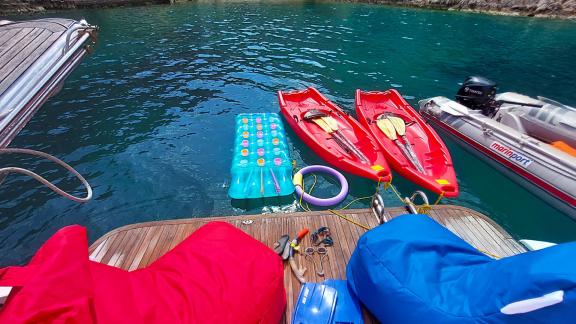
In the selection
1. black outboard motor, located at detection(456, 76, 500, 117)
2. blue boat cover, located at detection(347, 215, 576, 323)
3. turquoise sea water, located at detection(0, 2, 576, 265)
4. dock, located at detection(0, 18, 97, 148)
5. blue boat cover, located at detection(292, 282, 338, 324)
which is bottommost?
turquoise sea water, located at detection(0, 2, 576, 265)

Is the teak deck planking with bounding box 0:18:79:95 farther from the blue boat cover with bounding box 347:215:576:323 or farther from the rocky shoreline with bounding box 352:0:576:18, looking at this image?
the rocky shoreline with bounding box 352:0:576:18

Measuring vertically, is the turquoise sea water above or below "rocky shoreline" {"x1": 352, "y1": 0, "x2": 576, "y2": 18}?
below


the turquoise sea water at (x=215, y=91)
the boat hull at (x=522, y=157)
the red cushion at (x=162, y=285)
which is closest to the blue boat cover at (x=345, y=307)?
the red cushion at (x=162, y=285)

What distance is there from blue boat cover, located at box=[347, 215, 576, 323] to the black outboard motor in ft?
24.8

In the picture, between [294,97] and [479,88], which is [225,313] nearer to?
[294,97]

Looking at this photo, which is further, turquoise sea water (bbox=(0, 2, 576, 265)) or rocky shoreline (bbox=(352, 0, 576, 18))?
rocky shoreline (bbox=(352, 0, 576, 18))

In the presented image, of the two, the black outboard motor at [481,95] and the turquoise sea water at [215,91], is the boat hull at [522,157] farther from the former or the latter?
the black outboard motor at [481,95]

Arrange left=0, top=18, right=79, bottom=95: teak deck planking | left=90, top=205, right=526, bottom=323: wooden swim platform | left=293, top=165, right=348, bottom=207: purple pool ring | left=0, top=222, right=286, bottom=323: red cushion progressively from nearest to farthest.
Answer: left=0, top=222, right=286, bottom=323: red cushion → left=0, top=18, right=79, bottom=95: teak deck planking → left=90, top=205, right=526, bottom=323: wooden swim platform → left=293, top=165, right=348, bottom=207: purple pool ring

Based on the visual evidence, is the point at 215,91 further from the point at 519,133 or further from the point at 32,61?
the point at 519,133

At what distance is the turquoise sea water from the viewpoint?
22.4 feet

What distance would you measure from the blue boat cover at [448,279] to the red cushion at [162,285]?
1.09 meters

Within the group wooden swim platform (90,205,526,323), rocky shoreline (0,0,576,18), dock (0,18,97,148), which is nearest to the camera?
dock (0,18,97,148)

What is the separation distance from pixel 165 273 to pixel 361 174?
507 cm

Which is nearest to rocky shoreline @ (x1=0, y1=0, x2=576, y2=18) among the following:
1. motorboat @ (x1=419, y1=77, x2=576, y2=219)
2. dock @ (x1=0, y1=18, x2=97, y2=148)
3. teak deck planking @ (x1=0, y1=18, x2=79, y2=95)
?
motorboat @ (x1=419, y1=77, x2=576, y2=219)
